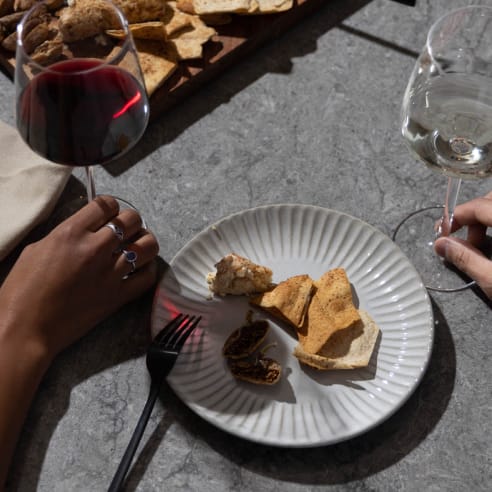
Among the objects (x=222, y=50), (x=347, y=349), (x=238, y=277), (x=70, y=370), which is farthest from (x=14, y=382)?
(x=222, y=50)

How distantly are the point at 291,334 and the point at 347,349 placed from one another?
0.08 metres

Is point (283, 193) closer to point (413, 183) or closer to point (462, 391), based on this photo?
point (413, 183)

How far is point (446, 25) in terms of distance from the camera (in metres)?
0.99

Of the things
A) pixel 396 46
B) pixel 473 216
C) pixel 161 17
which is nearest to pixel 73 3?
pixel 161 17

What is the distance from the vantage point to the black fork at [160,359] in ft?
3.05

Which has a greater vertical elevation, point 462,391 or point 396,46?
point 396,46

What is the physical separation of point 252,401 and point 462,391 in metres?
0.30

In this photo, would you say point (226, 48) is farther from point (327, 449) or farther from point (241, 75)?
point (327, 449)

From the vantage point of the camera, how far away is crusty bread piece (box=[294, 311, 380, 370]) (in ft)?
3.24

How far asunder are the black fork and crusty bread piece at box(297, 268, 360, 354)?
155mm

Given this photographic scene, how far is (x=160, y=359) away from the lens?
3.28 ft


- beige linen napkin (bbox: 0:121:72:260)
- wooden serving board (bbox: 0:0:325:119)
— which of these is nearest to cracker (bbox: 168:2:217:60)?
wooden serving board (bbox: 0:0:325:119)

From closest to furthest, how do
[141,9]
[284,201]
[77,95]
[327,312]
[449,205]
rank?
[77,95] < [327,312] < [449,205] < [284,201] < [141,9]

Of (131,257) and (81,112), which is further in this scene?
(131,257)
